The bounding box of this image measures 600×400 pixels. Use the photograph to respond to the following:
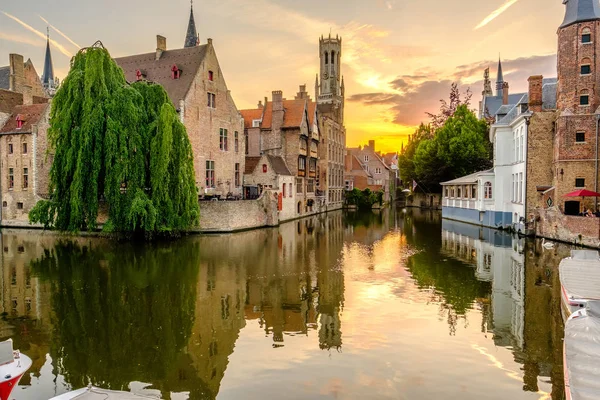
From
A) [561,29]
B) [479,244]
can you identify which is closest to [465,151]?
[561,29]

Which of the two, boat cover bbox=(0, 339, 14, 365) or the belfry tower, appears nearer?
boat cover bbox=(0, 339, 14, 365)

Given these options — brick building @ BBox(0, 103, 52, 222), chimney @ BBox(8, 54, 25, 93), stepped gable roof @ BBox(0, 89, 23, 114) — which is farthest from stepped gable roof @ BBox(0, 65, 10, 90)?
brick building @ BBox(0, 103, 52, 222)

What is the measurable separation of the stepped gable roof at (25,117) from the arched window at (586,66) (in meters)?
37.1

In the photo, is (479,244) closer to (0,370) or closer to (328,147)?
(0,370)

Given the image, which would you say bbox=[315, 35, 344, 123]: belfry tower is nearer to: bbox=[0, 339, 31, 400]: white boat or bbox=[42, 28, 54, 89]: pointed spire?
bbox=[42, 28, 54, 89]: pointed spire

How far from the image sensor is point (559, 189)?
1055 inches

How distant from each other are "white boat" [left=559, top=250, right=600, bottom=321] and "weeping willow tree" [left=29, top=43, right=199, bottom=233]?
2018 centimetres

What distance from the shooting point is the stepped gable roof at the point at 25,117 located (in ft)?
114

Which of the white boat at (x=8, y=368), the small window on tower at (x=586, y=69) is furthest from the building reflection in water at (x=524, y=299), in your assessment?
the small window on tower at (x=586, y=69)

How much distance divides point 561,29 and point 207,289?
26.7 m

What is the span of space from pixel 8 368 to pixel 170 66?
1333 inches

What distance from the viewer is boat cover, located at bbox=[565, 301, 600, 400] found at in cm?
558

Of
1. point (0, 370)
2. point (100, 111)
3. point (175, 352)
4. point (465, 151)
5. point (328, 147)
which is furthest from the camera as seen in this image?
point (328, 147)

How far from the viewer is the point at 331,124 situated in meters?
58.4
